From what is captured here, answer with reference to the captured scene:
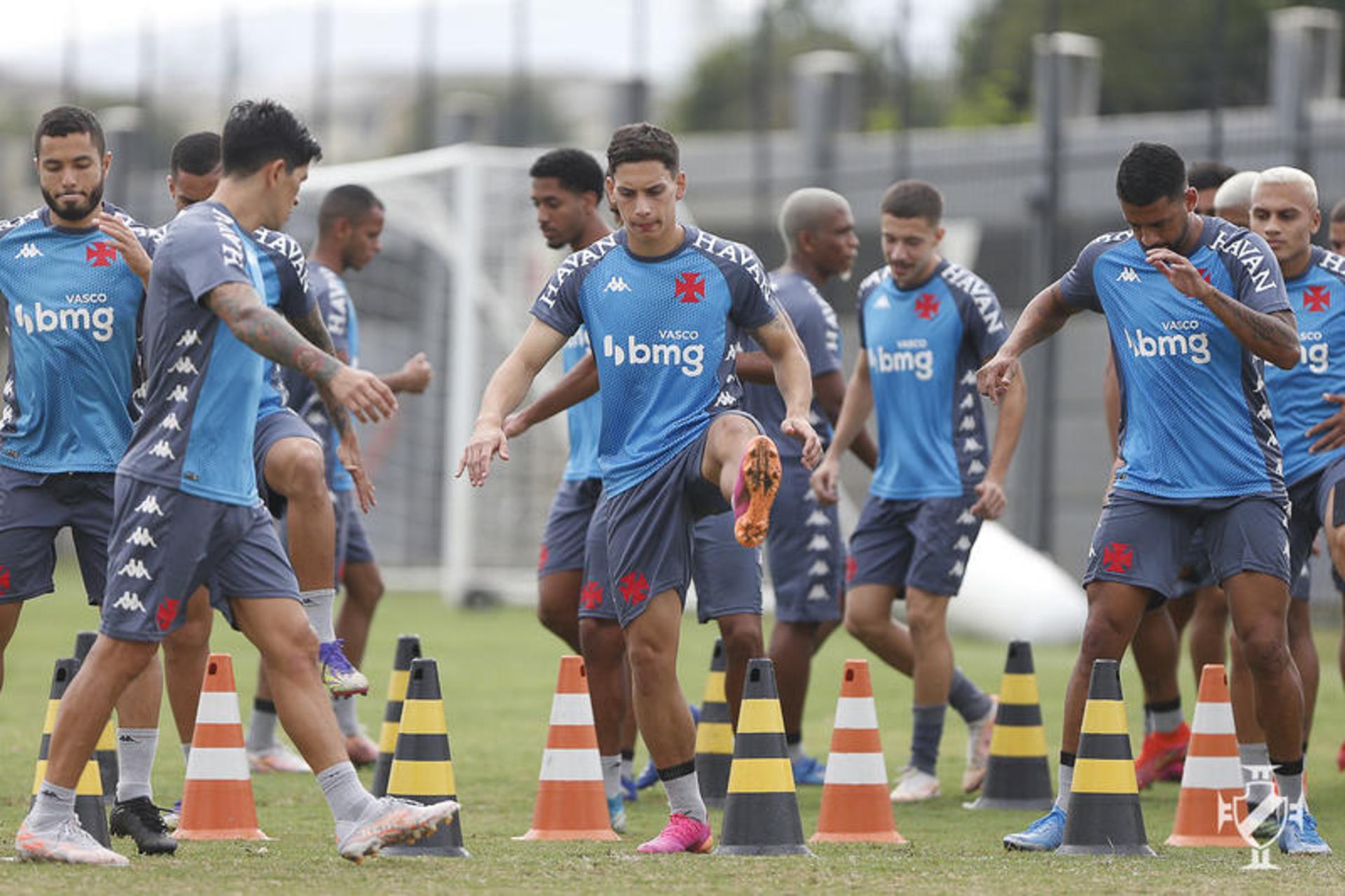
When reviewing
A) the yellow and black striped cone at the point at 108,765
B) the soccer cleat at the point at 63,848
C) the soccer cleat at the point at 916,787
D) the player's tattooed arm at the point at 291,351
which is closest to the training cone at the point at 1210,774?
the soccer cleat at the point at 916,787

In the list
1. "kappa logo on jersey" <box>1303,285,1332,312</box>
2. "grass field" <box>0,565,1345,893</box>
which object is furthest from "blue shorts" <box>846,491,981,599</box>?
"kappa logo on jersey" <box>1303,285,1332,312</box>

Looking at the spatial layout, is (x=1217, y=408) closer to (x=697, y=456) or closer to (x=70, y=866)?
(x=697, y=456)

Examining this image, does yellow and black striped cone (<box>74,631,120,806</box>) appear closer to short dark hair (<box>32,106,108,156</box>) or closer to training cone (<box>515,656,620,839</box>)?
training cone (<box>515,656,620,839</box>)

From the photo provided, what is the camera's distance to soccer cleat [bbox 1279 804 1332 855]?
7352mm

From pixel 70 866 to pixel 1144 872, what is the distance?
123 inches

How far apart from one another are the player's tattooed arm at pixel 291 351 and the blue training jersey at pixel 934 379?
4.08 metres

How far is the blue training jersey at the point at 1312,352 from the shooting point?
902 centimetres

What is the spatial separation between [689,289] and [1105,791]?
2.10m

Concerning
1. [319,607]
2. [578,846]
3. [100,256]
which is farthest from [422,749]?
[100,256]

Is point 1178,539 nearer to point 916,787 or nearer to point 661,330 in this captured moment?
point 661,330

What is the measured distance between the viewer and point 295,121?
21.8 ft

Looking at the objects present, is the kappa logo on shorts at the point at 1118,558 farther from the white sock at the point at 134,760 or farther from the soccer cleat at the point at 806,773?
the white sock at the point at 134,760

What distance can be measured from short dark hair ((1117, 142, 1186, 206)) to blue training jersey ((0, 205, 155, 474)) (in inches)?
129

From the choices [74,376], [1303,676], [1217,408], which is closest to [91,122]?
[74,376]
